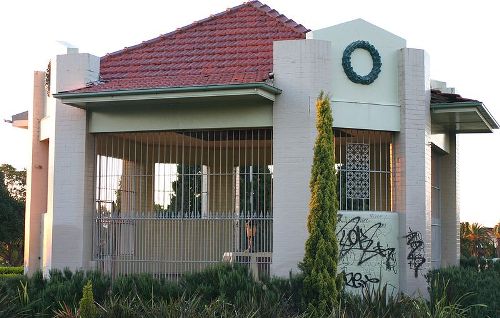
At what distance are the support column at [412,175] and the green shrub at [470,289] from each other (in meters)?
1.44

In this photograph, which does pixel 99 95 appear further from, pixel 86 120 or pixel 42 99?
pixel 42 99

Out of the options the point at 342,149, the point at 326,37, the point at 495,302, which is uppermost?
the point at 326,37

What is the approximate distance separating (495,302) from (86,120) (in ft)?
32.3

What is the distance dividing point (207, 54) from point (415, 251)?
6798 mm

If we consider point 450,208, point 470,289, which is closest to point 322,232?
point 470,289

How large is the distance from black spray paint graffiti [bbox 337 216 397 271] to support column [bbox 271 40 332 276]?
3.41 feet

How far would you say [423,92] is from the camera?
1794 cm

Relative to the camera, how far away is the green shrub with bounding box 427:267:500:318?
583 inches

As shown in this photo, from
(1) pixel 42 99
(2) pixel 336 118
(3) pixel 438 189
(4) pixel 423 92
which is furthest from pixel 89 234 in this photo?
(3) pixel 438 189

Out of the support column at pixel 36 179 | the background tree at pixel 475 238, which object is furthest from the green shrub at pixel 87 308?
the background tree at pixel 475 238

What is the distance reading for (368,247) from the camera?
689 inches

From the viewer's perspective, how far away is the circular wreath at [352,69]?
17531mm

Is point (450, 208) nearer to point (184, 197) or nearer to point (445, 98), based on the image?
point (445, 98)

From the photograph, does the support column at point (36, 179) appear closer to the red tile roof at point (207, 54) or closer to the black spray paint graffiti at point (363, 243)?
the red tile roof at point (207, 54)
